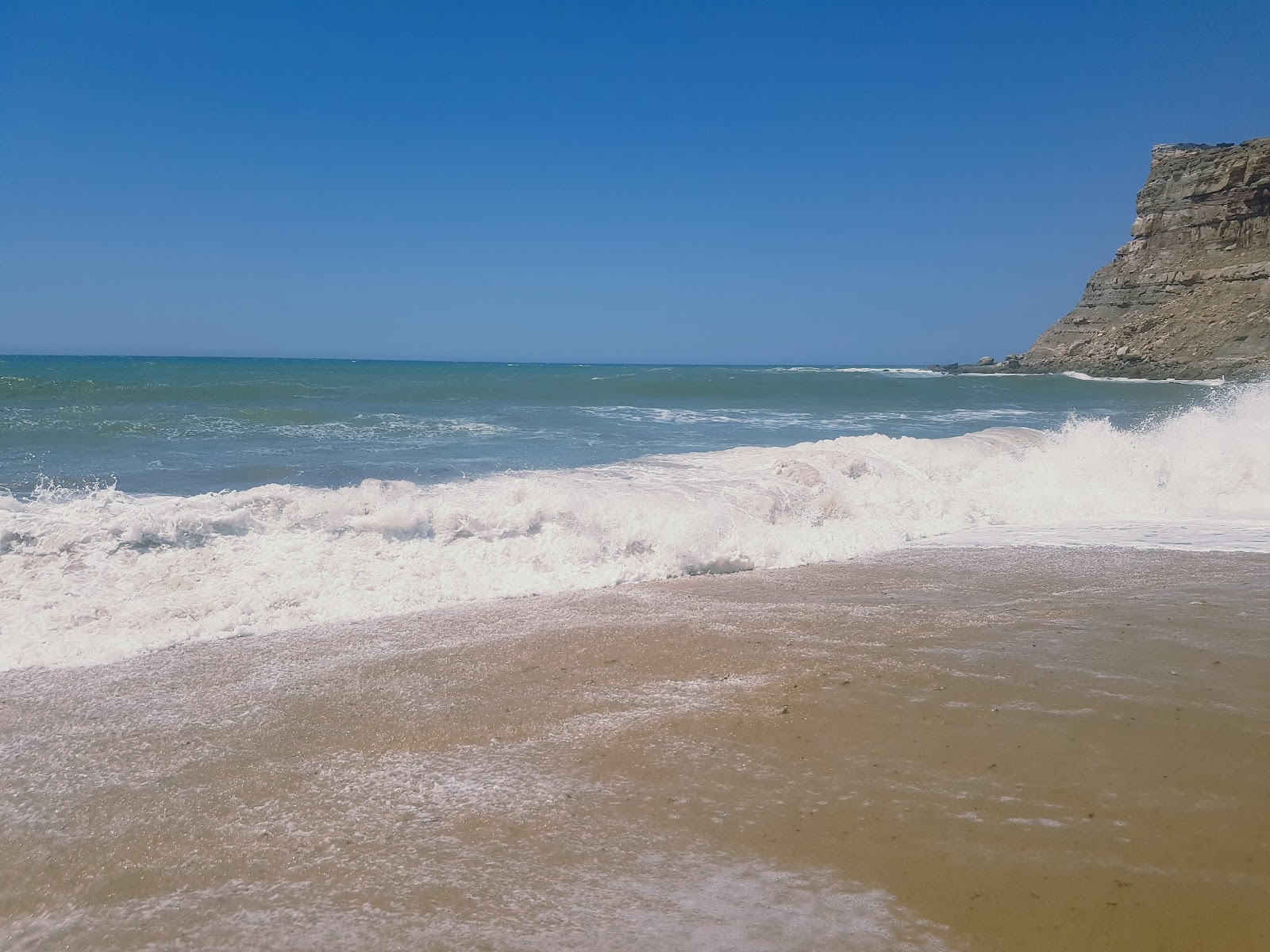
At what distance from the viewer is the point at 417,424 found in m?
18.7

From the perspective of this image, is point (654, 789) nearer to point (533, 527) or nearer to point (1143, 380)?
point (533, 527)

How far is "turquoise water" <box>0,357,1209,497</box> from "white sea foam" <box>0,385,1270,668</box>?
2546 millimetres

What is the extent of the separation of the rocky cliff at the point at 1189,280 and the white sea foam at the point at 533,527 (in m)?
40.2

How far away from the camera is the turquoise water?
11312mm

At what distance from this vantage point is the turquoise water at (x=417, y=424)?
11.3 metres

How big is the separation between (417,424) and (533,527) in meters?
12.5

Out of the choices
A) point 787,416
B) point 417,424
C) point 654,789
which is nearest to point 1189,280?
point 787,416

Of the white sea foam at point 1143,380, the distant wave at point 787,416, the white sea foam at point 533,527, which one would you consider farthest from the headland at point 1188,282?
the white sea foam at point 533,527

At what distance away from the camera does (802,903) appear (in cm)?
244

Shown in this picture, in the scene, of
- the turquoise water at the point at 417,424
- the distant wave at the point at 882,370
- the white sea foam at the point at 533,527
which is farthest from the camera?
the distant wave at the point at 882,370

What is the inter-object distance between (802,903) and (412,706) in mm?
2201

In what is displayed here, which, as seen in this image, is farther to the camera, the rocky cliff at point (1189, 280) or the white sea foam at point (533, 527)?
the rocky cliff at point (1189, 280)

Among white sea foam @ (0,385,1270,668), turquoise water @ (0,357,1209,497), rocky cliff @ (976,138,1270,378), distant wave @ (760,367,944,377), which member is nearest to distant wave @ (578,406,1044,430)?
turquoise water @ (0,357,1209,497)

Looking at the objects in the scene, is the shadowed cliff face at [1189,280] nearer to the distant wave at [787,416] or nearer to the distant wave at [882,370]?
the distant wave at [882,370]
